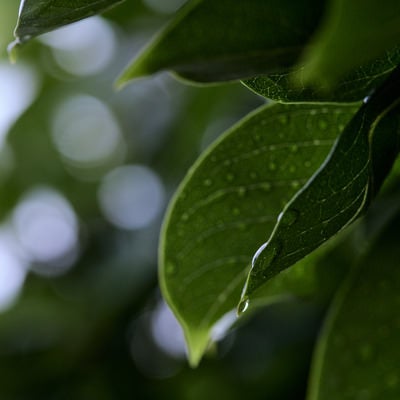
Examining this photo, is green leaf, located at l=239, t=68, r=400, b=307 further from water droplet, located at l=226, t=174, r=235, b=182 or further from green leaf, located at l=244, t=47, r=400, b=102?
water droplet, located at l=226, t=174, r=235, b=182

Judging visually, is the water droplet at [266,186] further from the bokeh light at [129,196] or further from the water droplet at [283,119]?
the bokeh light at [129,196]

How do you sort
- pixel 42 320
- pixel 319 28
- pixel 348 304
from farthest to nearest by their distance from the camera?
1. pixel 42 320
2. pixel 348 304
3. pixel 319 28

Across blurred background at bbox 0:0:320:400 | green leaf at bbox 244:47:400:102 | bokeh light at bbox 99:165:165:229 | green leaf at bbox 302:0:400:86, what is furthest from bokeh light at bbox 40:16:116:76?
green leaf at bbox 302:0:400:86

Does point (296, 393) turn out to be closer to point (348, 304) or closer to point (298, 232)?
point (348, 304)

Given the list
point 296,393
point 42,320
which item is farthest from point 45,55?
point 296,393

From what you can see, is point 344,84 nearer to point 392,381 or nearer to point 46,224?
point 392,381

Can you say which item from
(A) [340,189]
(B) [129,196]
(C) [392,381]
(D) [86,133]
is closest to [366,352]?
(C) [392,381]

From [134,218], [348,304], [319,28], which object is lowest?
[134,218]

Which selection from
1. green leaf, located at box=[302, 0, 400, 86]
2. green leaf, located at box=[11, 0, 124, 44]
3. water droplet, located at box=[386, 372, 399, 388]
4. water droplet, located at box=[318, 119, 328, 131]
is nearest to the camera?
green leaf, located at box=[302, 0, 400, 86]
